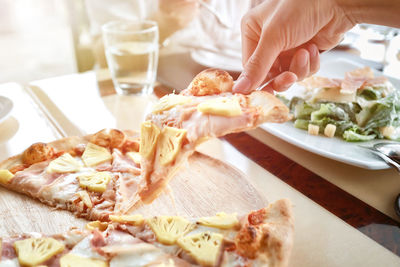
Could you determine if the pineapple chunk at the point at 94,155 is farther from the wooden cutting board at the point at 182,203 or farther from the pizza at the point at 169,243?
the pizza at the point at 169,243

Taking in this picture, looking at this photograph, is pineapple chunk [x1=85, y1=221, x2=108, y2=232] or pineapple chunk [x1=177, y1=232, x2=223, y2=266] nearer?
pineapple chunk [x1=177, y1=232, x2=223, y2=266]

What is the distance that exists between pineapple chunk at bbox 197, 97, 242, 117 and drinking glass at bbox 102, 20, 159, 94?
1255mm

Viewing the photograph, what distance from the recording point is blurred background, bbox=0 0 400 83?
3203mm

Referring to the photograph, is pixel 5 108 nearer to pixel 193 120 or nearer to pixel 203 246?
pixel 193 120

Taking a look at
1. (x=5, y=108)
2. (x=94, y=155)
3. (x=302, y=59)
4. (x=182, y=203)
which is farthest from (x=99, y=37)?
(x=182, y=203)

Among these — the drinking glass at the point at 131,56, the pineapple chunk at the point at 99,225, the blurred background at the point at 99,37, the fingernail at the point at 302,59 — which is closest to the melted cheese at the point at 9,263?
the pineapple chunk at the point at 99,225

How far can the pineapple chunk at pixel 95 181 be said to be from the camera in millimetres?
1510

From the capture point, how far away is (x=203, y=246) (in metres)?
1.19

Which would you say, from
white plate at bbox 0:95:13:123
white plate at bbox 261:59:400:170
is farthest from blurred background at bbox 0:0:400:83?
white plate at bbox 0:95:13:123

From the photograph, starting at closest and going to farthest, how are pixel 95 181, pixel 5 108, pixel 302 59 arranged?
pixel 95 181 → pixel 302 59 → pixel 5 108

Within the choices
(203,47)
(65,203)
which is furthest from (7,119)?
(203,47)

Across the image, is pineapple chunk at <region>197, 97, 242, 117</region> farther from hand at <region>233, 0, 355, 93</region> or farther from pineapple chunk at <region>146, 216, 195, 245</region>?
pineapple chunk at <region>146, 216, 195, 245</region>

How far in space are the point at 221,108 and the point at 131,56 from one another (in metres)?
1.35

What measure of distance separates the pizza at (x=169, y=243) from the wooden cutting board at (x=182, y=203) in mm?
100
